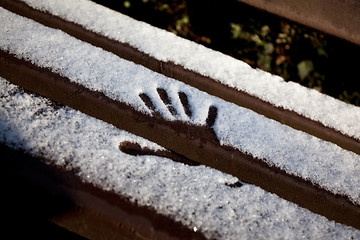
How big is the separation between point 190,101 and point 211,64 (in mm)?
173

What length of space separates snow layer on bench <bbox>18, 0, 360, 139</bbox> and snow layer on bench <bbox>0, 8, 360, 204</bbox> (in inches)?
3.0

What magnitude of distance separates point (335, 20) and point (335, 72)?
3.62 ft

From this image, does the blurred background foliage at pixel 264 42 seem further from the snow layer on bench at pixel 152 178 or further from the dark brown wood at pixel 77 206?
the dark brown wood at pixel 77 206

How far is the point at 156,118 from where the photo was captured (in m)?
0.67

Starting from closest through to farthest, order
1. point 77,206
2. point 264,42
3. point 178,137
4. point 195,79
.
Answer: point 77,206, point 178,137, point 195,79, point 264,42

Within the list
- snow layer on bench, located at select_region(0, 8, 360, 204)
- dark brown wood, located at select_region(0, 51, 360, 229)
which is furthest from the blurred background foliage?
dark brown wood, located at select_region(0, 51, 360, 229)

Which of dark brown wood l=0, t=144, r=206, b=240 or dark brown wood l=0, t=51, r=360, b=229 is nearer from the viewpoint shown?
dark brown wood l=0, t=144, r=206, b=240

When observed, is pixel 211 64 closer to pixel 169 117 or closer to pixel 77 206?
pixel 169 117

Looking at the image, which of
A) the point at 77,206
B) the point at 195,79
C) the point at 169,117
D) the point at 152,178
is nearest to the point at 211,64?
the point at 195,79

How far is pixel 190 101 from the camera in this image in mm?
739

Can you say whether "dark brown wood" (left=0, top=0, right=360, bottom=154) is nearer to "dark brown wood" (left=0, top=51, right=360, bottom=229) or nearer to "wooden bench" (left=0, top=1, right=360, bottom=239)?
"wooden bench" (left=0, top=1, right=360, bottom=239)

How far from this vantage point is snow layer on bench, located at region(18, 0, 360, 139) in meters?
0.81

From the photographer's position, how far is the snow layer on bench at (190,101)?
0.68 metres

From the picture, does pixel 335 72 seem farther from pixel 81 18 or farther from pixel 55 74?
pixel 55 74
